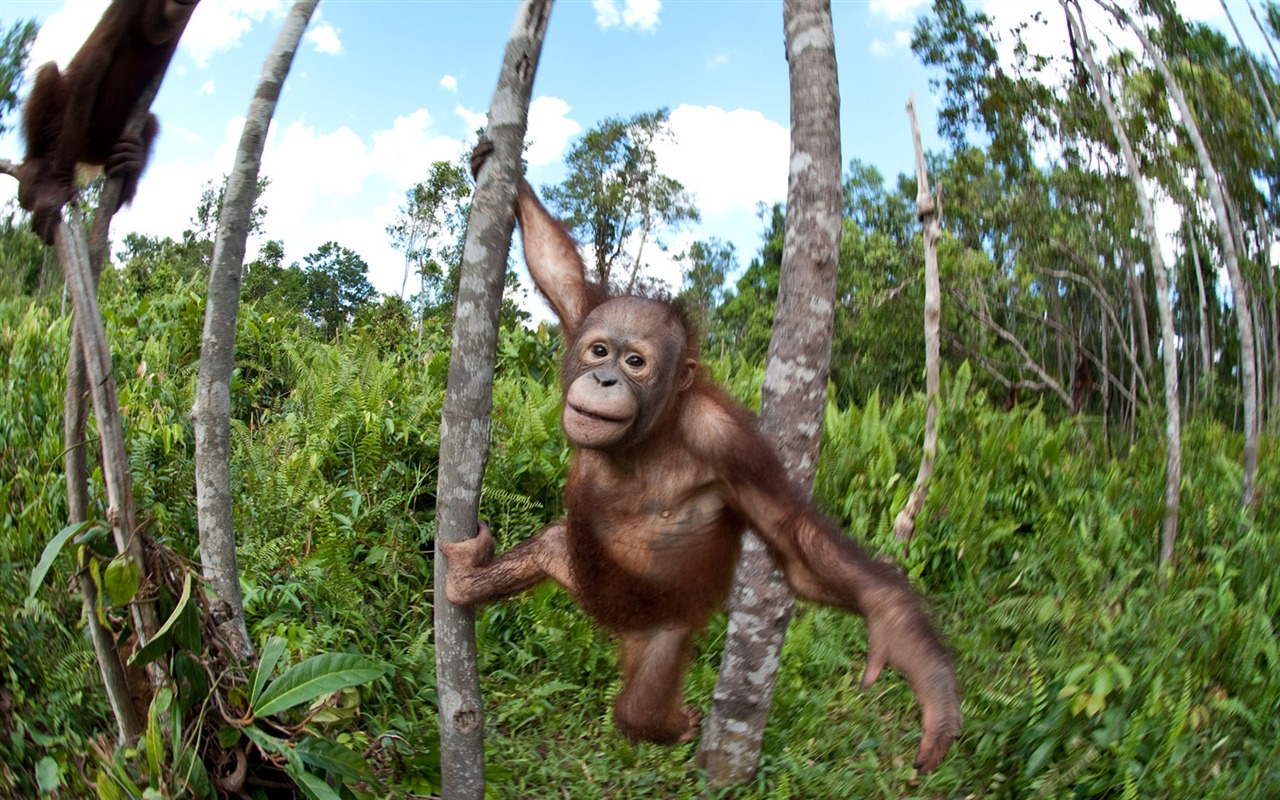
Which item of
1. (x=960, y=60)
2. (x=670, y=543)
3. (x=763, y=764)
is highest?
(x=960, y=60)

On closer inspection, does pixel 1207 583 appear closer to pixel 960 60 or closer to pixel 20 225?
pixel 20 225

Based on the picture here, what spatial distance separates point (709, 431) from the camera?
9.37ft

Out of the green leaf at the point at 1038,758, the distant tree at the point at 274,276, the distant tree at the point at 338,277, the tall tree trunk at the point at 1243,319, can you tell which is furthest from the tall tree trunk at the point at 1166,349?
the distant tree at the point at 338,277

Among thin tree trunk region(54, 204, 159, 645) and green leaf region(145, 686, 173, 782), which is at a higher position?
thin tree trunk region(54, 204, 159, 645)

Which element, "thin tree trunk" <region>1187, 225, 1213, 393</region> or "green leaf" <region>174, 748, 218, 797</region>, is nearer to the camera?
"green leaf" <region>174, 748, 218, 797</region>

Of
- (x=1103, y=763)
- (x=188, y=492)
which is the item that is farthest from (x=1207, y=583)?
(x=188, y=492)

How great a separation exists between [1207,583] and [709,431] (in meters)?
3.59

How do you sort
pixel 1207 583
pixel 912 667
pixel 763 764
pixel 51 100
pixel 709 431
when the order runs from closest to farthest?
pixel 912 667 < pixel 709 431 < pixel 51 100 < pixel 763 764 < pixel 1207 583

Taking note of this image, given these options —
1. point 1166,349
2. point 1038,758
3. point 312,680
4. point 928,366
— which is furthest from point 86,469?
point 1166,349

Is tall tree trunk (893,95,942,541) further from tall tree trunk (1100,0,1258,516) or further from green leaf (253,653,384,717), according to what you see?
green leaf (253,653,384,717)

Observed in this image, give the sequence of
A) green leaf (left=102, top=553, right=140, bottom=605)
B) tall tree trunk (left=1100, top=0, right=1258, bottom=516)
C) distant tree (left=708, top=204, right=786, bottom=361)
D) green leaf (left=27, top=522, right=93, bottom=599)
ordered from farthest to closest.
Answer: distant tree (left=708, top=204, right=786, bottom=361) < tall tree trunk (left=1100, top=0, right=1258, bottom=516) < green leaf (left=102, top=553, right=140, bottom=605) < green leaf (left=27, top=522, right=93, bottom=599)

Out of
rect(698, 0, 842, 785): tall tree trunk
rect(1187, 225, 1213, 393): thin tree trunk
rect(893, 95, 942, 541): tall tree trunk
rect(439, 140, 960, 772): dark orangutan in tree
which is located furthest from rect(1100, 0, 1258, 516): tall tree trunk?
rect(1187, 225, 1213, 393): thin tree trunk

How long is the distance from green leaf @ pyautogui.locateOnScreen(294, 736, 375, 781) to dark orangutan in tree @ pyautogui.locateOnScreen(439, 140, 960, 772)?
463mm

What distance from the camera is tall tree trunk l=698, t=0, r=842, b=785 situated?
317 cm
